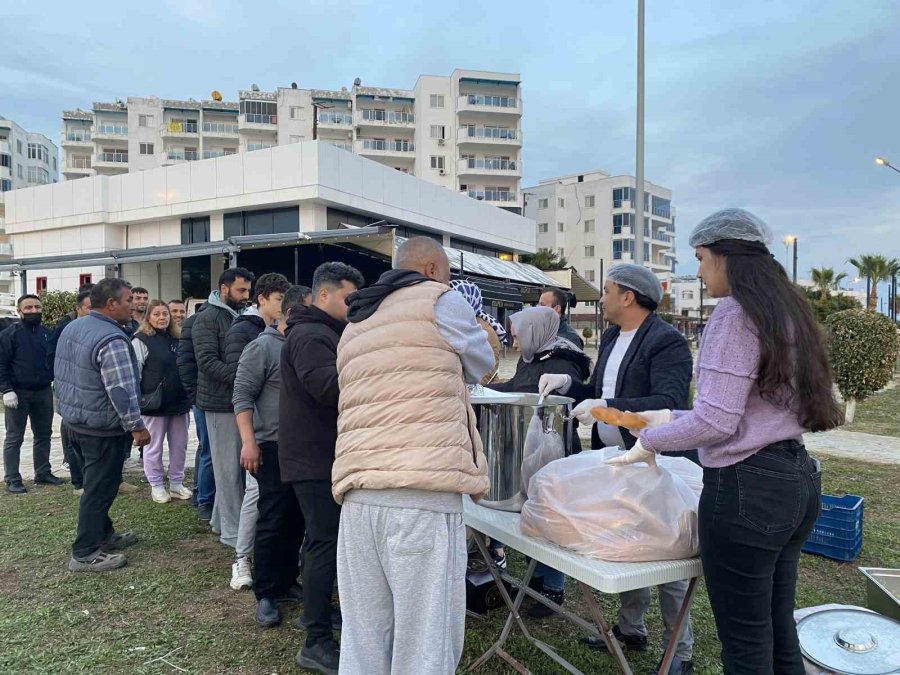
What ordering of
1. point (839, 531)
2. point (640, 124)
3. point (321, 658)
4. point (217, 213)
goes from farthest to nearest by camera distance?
point (217, 213) → point (640, 124) → point (839, 531) → point (321, 658)

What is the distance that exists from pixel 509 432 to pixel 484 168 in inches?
1739

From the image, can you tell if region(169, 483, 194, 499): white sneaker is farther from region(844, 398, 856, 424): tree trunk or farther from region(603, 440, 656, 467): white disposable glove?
region(844, 398, 856, 424): tree trunk

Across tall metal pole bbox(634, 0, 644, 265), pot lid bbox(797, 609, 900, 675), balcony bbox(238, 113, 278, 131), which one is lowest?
pot lid bbox(797, 609, 900, 675)

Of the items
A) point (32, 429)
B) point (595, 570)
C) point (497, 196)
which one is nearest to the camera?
point (595, 570)

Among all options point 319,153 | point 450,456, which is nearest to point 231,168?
point 319,153

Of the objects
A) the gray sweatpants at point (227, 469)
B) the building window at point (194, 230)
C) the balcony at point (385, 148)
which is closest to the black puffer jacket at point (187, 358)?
the gray sweatpants at point (227, 469)

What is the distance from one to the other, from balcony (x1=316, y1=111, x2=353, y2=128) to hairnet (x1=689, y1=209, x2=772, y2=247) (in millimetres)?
51562

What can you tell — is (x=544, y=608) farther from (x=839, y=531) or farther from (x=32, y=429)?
(x=32, y=429)

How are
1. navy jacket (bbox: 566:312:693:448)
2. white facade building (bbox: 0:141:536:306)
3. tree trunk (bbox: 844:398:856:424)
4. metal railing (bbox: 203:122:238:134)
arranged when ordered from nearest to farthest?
navy jacket (bbox: 566:312:693:448) → tree trunk (bbox: 844:398:856:424) → white facade building (bbox: 0:141:536:306) → metal railing (bbox: 203:122:238:134)

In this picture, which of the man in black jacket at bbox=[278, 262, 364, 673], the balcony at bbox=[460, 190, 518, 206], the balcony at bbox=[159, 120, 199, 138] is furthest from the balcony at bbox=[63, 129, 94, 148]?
the man in black jacket at bbox=[278, 262, 364, 673]

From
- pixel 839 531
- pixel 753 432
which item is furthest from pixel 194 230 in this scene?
pixel 753 432

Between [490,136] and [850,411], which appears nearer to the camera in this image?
[850,411]

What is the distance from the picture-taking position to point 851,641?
2150 millimetres

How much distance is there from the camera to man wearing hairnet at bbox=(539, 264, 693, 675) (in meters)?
2.56
